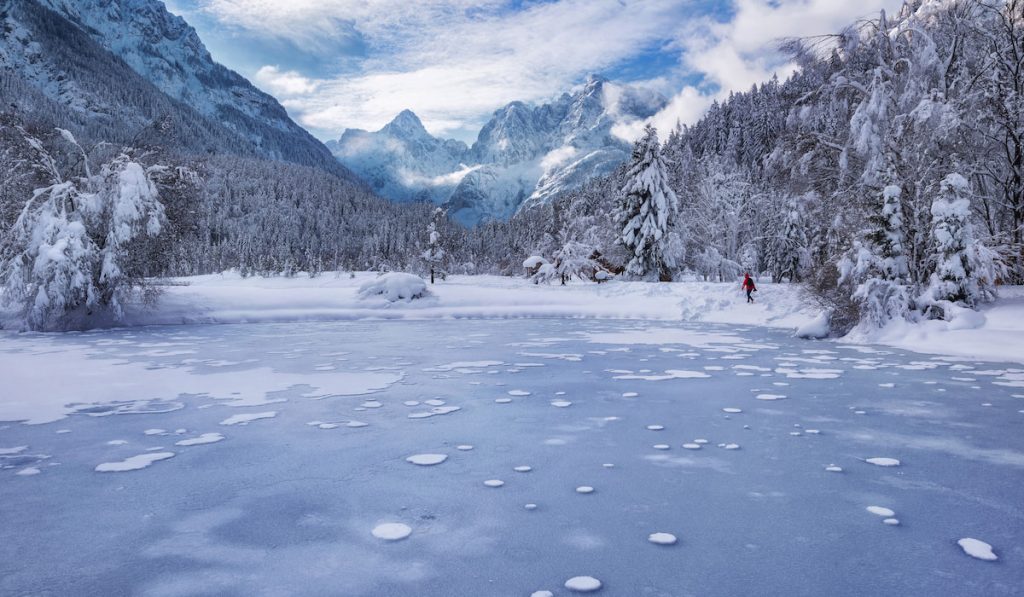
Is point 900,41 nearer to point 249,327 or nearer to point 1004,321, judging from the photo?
point 1004,321

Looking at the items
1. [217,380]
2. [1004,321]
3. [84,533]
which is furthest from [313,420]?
[1004,321]

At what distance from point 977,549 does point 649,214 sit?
32.0 m

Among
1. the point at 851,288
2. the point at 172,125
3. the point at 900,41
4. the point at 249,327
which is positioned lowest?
the point at 249,327

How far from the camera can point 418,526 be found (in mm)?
3533

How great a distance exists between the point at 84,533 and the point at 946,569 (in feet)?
16.9

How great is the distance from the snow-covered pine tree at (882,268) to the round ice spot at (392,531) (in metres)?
14.1

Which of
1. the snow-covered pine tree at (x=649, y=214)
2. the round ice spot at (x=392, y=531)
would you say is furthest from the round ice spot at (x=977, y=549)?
the snow-covered pine tree at (x=649, y=214)

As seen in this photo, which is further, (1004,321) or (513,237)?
(513,237)

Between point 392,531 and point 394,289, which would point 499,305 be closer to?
point 394,289

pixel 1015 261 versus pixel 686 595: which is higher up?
pixel 1015 261

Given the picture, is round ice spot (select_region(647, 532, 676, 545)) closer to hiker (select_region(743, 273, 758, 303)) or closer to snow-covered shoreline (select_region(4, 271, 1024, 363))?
snow-covered shoreline (select_region(4, 271, 1024, 363))

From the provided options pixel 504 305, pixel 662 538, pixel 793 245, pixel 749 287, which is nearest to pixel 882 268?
pixel 749 287

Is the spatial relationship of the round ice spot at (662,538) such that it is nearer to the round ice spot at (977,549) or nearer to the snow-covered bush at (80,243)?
the round ice spot at (977,549)

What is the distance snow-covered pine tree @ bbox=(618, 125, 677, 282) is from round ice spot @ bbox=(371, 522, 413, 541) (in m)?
31.8
